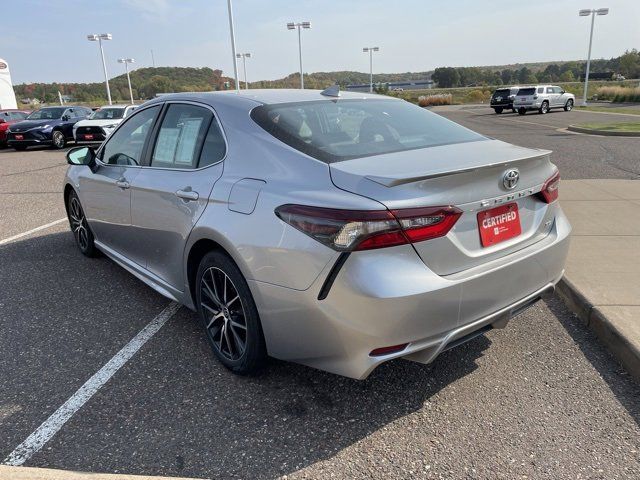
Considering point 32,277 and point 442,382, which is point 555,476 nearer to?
point 442,382

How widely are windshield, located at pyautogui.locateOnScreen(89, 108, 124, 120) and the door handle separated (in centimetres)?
1679

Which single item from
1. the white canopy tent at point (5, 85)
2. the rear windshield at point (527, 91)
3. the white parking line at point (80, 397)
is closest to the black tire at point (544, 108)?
the rear windshield at point (527, 91)

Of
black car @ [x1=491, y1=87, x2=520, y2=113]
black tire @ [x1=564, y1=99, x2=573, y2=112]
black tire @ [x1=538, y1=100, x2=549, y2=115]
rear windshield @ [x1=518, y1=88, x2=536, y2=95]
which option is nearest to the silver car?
rear windshield @ [x1=518, y1=88, x2=536, y2=95]

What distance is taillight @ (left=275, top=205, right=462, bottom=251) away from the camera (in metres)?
2.24

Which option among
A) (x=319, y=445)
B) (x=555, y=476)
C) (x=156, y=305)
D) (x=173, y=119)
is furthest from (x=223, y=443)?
(x=173, y=119)

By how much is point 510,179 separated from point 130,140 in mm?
2983

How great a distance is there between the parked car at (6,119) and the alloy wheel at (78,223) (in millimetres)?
16958

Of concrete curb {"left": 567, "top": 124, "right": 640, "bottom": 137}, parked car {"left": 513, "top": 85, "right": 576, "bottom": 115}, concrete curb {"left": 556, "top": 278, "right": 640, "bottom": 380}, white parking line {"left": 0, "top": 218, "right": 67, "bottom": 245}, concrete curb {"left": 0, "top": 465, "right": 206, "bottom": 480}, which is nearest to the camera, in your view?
concrete curb {"left": 0, "top": 465, "right": 206, "bottom": 480}

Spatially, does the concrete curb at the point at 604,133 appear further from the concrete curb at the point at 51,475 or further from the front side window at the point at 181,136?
the concrete curb at the point at 51,475

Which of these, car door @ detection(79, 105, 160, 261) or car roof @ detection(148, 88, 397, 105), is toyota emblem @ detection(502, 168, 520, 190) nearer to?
car roof @ detection(148, 88, 397, 105)

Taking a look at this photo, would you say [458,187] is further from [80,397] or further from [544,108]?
[544,108]

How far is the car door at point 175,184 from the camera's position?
3.10m

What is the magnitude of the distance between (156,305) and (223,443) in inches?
76.1

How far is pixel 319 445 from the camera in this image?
2.49m
